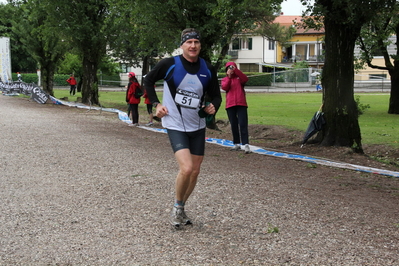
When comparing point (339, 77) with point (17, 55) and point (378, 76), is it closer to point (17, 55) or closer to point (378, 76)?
point (378, 76)

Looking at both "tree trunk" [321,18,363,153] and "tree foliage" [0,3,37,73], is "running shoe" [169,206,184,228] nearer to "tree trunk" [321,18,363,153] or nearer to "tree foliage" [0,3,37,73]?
"tree trunk" [321,18,363,153]

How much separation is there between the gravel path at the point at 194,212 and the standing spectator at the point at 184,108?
538 mm

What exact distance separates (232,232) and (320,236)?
34.5 inches

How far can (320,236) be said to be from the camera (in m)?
5.33

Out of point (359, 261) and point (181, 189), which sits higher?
point (181, 189)

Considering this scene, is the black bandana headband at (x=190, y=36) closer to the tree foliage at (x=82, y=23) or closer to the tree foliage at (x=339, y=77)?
the tree foliage at (x=339, y=77)

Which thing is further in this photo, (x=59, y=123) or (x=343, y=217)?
(x=59, y=123)

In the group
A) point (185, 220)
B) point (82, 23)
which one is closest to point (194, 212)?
point (185, 220)

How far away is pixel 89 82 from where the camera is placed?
28438 millimetres

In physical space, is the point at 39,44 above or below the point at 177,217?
above

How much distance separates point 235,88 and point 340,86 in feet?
7.69

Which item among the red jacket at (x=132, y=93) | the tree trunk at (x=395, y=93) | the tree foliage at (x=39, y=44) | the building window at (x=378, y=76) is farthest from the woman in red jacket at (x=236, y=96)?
the building window at (x=378, y=76)

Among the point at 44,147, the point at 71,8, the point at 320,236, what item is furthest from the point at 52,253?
the point at 71,8

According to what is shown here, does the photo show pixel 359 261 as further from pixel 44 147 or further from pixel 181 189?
pixel 44 147
